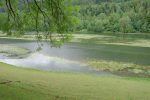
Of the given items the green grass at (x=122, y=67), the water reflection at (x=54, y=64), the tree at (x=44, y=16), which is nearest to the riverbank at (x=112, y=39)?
the water reflection at (x=54, y=64)

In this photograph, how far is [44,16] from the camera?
40.2 feet

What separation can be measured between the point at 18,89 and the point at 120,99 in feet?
14.0

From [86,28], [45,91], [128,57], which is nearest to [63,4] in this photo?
[45,91]

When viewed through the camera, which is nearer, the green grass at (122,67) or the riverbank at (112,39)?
the green grass at (122,67)

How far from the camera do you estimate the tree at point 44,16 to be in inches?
481

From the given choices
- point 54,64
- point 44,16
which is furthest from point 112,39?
point 44,16

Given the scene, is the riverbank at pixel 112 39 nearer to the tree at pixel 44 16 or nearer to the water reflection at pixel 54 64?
the water reflection at pixel 54 64

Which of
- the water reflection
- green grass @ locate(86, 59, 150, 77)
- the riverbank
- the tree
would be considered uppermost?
the tree

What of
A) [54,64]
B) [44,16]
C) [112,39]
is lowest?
[54,64]

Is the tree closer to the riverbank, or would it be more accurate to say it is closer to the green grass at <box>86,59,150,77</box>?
the green grass at <box>86,59,150,77</box>

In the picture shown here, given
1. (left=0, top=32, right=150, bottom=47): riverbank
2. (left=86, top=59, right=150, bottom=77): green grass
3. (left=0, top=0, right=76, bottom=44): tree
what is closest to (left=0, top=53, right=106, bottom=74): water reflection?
(left=86, top=59, right=150, bottom=77): green grass

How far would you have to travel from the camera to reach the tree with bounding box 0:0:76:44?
40.1ft

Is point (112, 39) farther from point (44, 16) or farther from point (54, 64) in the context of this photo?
point (44, 16)

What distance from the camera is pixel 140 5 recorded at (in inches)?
5384
